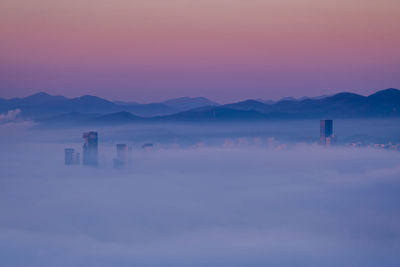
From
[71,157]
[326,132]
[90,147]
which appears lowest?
[71,157]

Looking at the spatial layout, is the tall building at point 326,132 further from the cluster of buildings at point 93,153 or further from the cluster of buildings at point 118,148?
the cluster of buildings at point 93,153

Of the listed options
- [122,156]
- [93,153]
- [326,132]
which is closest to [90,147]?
[93,153]

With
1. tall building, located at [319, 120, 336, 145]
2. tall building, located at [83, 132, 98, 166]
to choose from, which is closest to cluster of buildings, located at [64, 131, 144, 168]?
tall building, located at [83, 132, 98, 166]

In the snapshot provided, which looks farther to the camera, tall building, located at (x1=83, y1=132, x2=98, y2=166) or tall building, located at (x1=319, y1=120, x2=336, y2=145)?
tall building, located at (x1=83, y1=132, x2=98, y2=166)

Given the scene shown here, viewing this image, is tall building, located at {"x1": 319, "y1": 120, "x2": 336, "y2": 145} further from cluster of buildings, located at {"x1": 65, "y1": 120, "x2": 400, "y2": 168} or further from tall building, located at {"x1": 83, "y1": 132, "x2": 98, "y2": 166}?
tall building, located at {"x1": 83, "y1": 132, "x2": 98, "y2": 166}

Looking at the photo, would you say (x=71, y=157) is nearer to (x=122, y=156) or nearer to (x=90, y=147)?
(x=122, y=156)

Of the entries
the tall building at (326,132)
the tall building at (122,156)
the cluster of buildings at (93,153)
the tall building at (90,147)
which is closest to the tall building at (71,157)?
the cluster of buildings at (93,153)
